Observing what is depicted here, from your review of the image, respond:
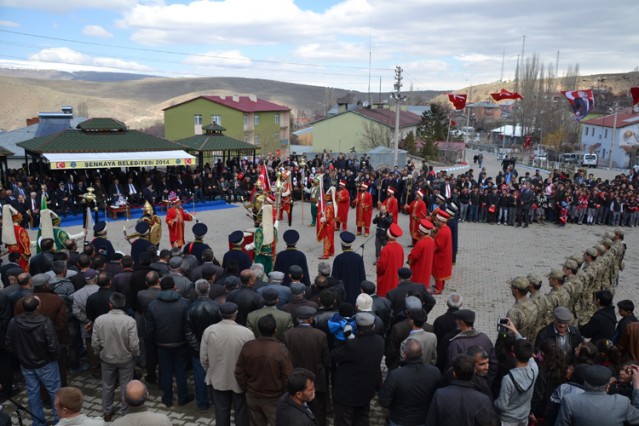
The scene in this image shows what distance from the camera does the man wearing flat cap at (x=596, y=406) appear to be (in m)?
4.00

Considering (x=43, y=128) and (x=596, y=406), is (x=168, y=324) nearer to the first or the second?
(x=596, y=406)

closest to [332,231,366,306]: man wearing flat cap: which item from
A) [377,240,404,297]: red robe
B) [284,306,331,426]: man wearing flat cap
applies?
[377,240,404,297]: red robe

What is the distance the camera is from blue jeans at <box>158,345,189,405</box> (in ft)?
20.8

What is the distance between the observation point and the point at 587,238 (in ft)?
56.3

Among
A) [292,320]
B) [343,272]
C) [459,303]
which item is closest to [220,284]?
[292,320]

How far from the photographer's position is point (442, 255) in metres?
11.2

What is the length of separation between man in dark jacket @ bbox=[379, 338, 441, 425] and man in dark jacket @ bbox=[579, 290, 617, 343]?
2956 millimetres

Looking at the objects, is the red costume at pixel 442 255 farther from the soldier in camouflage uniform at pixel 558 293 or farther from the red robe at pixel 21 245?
the red robe at pixel 21 245

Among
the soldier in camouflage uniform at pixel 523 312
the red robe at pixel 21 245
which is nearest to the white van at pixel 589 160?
the soldier in camouflage uniform at pixel 523 312

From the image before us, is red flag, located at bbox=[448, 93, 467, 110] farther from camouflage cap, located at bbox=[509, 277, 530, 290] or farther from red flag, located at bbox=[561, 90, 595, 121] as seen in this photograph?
camouflage cap, located at bbox=[509, 277, 530, 290]

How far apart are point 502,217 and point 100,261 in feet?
50.1

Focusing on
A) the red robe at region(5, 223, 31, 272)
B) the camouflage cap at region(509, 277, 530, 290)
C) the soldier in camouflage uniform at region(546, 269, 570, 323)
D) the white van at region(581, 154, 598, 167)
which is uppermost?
the camouflage cap at region(509, 277, 530, 290)

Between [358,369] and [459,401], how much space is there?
120cm

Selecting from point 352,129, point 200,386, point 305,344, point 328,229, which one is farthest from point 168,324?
point 352,129
